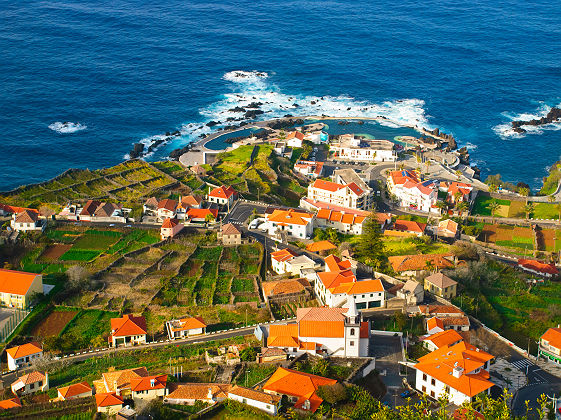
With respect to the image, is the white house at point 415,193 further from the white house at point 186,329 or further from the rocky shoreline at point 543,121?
the white house at point 186,329

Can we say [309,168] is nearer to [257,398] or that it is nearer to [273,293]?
[273,293]

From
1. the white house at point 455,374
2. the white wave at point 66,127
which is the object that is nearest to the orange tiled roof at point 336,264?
the white house at point 455,374

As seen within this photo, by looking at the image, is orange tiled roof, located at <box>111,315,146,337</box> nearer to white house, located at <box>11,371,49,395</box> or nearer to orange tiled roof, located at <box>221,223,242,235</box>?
white house, located at <box>11,371,49,395</box>

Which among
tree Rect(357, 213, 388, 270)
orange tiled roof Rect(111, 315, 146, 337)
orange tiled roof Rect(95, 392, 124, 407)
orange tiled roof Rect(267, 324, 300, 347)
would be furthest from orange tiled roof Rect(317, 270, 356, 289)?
orange tiled roof Rect(95, 392, 124, 407)

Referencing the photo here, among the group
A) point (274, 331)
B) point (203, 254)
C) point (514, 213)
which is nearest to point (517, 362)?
point (274, 331)

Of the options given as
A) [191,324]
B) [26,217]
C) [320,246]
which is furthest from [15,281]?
[320,246]
